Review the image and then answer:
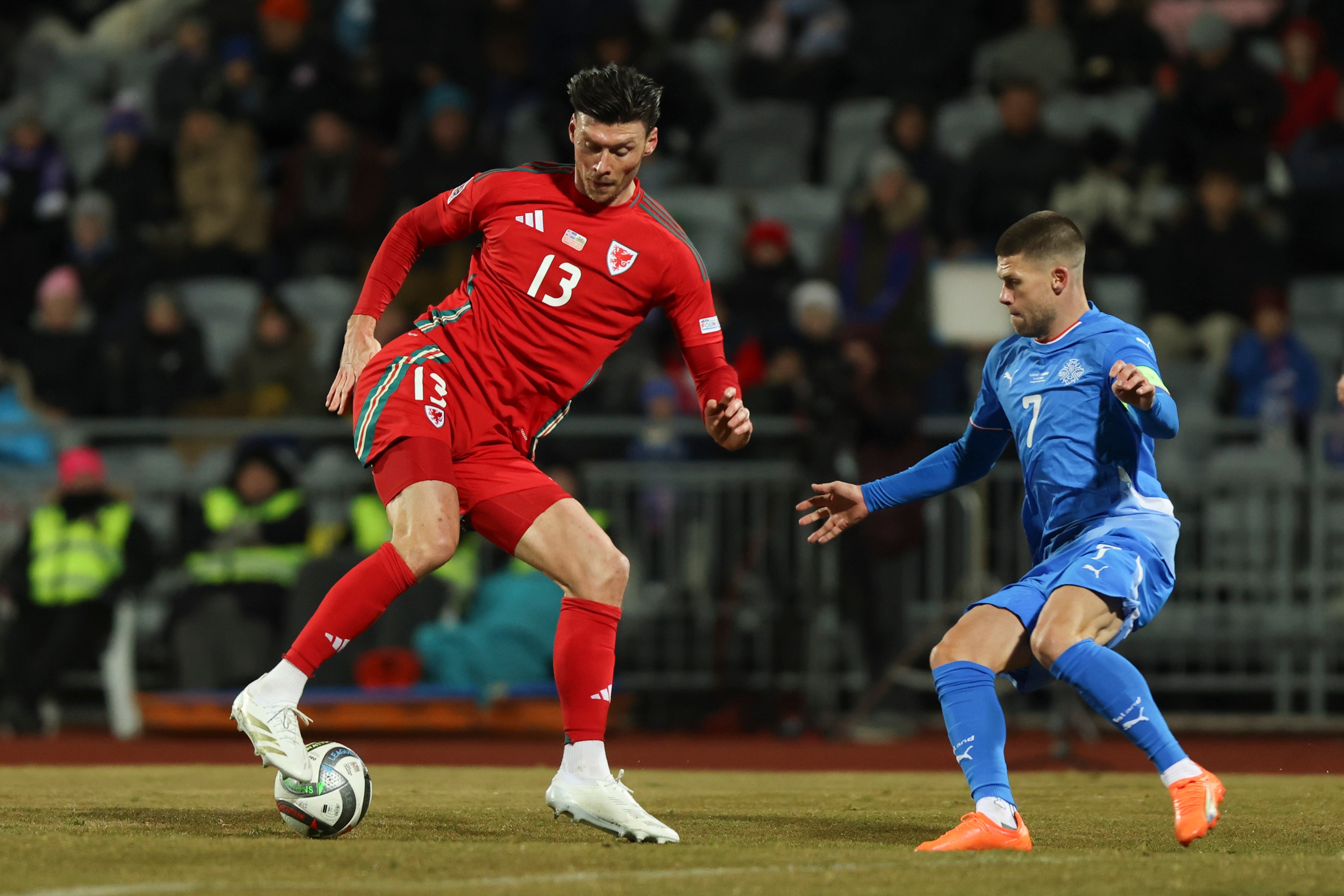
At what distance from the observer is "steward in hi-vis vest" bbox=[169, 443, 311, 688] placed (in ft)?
39.6

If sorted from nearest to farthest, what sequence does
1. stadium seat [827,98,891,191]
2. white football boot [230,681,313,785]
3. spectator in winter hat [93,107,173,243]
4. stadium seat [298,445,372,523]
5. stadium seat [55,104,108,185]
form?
white football boot [230,681,313,785]
stadium seat [298,445,372,523]
stadium seat [827,98,891,191]
spectator in winter hat [93,107,173,243]
stadium seat [55,104,108,185]

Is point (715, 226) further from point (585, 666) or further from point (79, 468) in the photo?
point (585, 666)

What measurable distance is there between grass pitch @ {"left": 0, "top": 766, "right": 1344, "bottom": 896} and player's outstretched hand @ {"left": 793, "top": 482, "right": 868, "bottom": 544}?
1038 millimetres

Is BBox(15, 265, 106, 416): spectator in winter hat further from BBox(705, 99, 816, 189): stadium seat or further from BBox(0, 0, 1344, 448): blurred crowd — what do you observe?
BBox(705, 99, 816, 189): stadium seat

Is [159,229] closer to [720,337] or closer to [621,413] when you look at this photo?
[621,413]

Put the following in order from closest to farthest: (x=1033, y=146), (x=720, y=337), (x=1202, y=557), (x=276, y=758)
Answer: (x=276, y=758)
(x=720, y=337)
(x=1202, y=557)
(x=1033, y=146)

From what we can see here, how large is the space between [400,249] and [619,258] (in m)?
0.90

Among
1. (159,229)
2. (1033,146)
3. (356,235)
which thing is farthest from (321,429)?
(1033,146)

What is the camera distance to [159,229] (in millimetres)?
16422

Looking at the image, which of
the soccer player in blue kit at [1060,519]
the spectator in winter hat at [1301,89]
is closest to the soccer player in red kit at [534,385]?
the soccer player in blue kit at [1060,519]

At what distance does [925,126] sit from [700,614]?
4966 mm

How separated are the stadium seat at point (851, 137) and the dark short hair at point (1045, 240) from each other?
981 cm

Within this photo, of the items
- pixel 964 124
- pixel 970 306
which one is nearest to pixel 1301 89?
pixel 964 124

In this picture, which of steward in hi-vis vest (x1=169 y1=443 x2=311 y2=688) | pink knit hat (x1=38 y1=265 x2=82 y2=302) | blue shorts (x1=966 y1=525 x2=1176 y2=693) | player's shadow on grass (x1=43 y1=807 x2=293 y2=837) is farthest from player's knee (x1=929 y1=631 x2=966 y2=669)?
pink knit hat (x1=38 y1=265 x2=82 y2=302)
